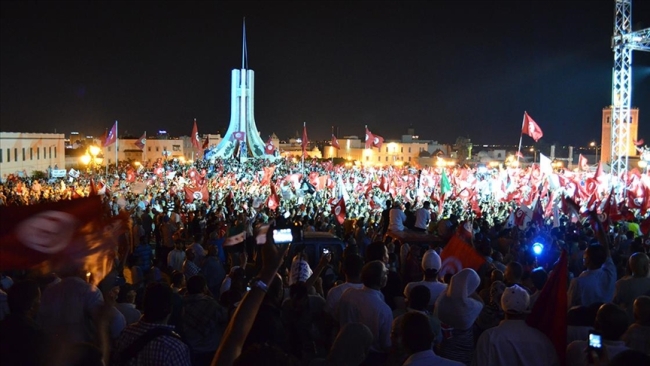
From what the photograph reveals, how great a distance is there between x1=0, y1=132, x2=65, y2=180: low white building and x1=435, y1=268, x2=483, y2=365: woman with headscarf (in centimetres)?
4803

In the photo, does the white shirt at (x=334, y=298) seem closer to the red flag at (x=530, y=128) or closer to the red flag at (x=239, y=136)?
the red flag at (x=530, y=128)

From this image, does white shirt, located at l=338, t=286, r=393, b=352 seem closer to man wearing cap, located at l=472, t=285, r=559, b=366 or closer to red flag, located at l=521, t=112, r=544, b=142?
man wearing cap, located at l=472, t=285, r=559, b=366

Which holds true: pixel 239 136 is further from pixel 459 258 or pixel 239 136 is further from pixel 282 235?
pixel 282 235

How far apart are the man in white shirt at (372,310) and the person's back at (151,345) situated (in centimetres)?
162

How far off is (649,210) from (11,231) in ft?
68.0

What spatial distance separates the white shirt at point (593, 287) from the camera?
17.4ft

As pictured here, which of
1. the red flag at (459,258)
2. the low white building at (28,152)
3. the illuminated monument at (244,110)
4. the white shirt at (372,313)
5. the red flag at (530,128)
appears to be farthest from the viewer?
the illuminated monument at (244,110)

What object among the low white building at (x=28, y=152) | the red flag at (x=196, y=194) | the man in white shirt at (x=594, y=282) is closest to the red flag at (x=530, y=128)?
the red flag at (x=196, y=194)

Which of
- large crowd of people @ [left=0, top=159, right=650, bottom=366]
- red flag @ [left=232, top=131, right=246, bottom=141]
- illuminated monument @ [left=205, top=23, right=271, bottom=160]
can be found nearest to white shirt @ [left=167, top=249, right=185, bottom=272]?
large crowd of people @ [left=0, top=159, right=650, bottom=366]

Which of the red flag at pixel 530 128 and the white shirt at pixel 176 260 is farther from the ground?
the red flag at pixel 530 128

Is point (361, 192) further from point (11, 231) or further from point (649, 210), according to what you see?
point (11, 231)

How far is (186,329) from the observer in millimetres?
5281

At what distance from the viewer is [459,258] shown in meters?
7.16

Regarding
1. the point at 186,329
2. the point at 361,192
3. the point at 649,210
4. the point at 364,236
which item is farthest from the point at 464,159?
the point at 186,329
